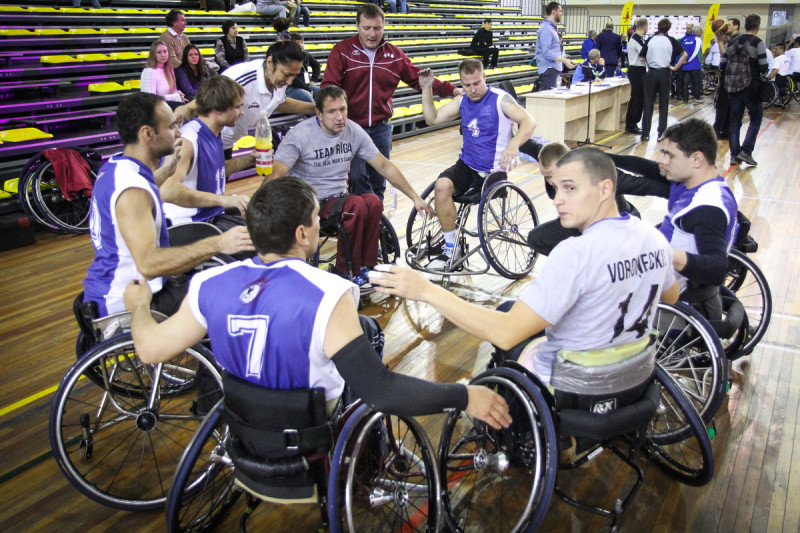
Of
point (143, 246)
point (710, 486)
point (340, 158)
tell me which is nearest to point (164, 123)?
point (143, 246)

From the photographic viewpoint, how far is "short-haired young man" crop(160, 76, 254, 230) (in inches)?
114

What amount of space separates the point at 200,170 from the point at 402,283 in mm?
1798

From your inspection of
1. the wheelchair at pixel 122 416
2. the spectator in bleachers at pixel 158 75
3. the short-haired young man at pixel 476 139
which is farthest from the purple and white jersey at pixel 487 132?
the spectator in bleachers at pixel 158 75

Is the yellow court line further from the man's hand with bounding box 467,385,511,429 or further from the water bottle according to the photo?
the man's hand with bounding box 467,385,511,429

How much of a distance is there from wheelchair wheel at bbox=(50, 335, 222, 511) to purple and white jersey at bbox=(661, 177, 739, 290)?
68.0 inches

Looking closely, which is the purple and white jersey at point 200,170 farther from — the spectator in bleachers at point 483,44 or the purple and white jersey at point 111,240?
the spectator in bleachers at point 483,44

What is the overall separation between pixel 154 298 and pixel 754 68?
655 centimetres

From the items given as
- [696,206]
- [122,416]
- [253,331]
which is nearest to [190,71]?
[122,416]

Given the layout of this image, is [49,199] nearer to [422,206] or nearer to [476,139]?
[422,206]

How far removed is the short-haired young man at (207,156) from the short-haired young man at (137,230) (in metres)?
0.53

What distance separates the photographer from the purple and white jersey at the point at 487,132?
12.3 feet

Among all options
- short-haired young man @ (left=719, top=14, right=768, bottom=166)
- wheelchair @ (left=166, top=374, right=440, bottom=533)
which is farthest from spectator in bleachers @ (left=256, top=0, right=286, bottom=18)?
wheelchair @ (left=166, top=374, right=440, bottom=533)

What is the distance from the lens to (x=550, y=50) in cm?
866

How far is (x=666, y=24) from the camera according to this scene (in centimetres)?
792
